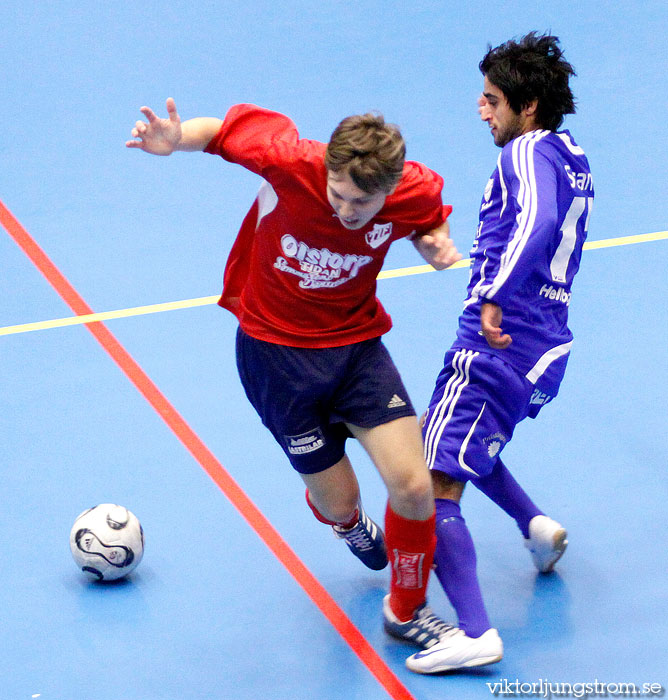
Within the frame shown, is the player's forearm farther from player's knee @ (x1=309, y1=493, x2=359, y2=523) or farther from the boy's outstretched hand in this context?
player's knee @ (x1=309, y1=493, x2=359, y2=523)

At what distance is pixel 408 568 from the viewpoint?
3.67m

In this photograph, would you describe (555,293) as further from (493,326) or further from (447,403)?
(447,403)

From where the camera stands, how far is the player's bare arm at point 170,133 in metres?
3.38

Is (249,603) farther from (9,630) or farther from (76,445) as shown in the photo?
(76,445)

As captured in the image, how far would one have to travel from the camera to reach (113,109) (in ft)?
25.4

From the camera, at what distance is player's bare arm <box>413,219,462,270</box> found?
353 centimetres

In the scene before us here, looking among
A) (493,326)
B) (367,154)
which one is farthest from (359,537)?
(367,154)

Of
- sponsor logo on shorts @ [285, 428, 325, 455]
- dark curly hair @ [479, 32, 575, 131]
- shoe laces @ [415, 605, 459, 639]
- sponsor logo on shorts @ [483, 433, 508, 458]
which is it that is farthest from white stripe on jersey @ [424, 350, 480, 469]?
dark curly hair @ [479, 32, 575, 131]

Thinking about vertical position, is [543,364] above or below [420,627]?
above

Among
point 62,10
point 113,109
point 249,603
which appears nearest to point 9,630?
point 249,603

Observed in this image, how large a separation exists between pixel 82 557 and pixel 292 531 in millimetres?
802

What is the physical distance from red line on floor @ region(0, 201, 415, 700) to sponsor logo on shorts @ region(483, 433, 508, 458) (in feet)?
2.45

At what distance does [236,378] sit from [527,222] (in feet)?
6.66

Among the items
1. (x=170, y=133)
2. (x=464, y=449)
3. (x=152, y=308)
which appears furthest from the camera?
(x=152, y=308)
